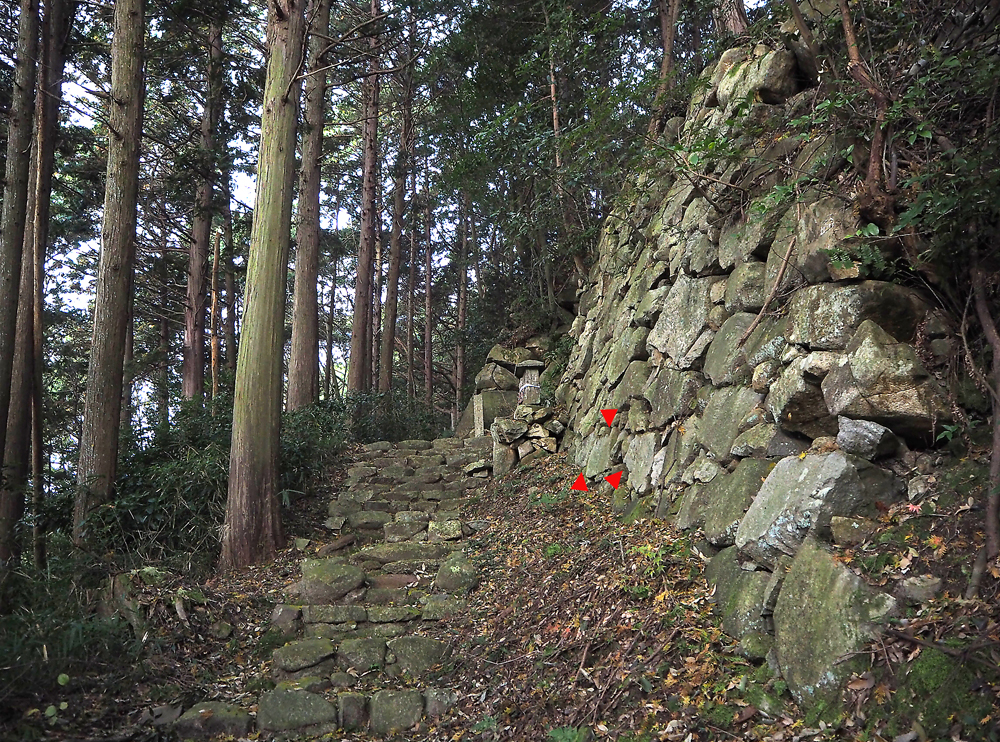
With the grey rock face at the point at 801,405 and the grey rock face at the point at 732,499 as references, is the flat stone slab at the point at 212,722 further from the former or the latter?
the grey rock face at the point at 801,405

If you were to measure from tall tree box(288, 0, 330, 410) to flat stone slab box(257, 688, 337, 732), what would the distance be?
25.7ft

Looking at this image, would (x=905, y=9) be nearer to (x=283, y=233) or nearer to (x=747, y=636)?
(x=747, y=636)

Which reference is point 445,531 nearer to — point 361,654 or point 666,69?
point 361,654

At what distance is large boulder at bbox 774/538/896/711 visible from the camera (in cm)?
296

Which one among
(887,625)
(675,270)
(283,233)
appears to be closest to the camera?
(887,625)

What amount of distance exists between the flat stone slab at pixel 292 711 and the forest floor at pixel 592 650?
8.2 inches

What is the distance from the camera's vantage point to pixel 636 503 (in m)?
5.94

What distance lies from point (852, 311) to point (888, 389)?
60 centimetres

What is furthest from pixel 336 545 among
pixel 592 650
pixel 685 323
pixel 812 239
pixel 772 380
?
pixel 812 239

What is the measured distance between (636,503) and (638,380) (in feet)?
4.88

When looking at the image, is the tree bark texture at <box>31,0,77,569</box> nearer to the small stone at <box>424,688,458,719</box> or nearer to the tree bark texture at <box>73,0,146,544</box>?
the tree bark texture at <box>73,0,146,544</box>

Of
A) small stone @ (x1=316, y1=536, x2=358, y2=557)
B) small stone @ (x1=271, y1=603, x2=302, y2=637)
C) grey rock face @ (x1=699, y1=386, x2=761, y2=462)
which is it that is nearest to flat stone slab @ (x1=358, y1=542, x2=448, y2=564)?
small stone @ (x1=316, y1=536, x2=358, y2=557)

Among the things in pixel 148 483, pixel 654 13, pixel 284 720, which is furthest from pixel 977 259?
pixel 654 13

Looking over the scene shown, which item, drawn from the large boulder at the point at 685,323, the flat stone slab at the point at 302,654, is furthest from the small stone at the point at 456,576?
the large boulder at the point at 685,323
